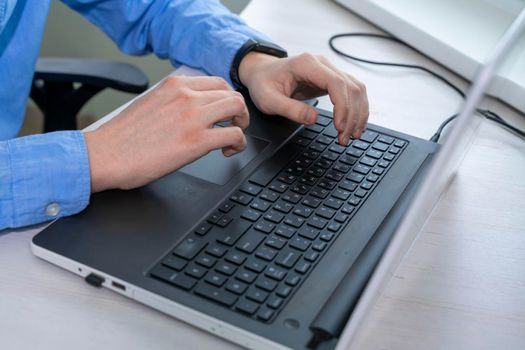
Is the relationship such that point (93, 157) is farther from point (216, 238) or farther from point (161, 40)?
point (161, 40)

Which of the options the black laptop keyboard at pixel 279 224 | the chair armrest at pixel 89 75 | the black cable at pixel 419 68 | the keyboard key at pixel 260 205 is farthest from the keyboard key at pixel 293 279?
the chair armrest at pixel 89 75

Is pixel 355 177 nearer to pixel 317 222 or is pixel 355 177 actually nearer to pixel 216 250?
pixel 317 222

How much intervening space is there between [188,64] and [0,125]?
294 millimetres

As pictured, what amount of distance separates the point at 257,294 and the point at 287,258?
0.06m

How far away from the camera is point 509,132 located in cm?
95

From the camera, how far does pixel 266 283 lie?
58 centimetres

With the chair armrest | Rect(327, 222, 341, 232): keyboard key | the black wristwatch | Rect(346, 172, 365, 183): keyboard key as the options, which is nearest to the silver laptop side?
Rect(327, 222, 341, 232): keyboard key

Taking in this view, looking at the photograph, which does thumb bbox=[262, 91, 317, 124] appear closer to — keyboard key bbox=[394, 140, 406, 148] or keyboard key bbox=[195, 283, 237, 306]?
keyboard key bbox=[394, 140, 406, 148]

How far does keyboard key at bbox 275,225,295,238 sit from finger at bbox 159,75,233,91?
0.69 ft

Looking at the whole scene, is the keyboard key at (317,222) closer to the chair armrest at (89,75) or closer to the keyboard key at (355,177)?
the keyboard key at (355,177)

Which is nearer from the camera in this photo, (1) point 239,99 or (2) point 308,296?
(2) point 308,296

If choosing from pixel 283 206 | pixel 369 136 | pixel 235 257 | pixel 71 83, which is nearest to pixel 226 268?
pixel 235 257

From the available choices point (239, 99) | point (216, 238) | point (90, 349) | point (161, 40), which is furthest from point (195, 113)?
point (161, 40)

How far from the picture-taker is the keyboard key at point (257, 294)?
0.56 metres
